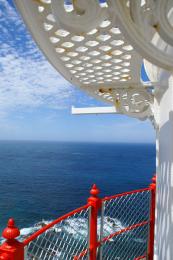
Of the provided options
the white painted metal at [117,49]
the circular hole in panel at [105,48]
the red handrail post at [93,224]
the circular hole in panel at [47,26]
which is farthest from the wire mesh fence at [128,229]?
the circular hole in panel at [47,26]

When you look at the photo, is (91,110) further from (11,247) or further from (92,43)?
(11,247)

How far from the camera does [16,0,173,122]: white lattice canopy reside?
92 centimetres

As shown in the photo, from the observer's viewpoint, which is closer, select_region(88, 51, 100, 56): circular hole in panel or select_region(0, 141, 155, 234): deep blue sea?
select_region(88, 51, 100, 56): circular hole in panel

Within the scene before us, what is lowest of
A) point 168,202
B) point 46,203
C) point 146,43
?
point 46,203

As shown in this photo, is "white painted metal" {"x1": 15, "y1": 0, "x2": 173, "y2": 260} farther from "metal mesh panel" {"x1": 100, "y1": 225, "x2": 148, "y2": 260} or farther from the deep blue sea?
the deep blue sea

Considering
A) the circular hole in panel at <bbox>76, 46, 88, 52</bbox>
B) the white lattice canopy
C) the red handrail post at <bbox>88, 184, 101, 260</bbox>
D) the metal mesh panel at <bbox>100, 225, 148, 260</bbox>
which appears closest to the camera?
the white lattice canopy

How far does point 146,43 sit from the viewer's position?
3.19 feet

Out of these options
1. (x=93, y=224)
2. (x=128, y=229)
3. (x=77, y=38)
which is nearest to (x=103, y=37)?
(x=77, y=38)

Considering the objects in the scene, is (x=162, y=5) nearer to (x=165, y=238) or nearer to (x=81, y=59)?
(x=81, y=59)

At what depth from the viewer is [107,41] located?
1.59 meters

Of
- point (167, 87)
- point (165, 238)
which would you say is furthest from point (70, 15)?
point (165, 238)

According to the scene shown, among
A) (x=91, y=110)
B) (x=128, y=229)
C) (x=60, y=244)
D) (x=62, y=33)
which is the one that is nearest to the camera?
(x=62, y=33)

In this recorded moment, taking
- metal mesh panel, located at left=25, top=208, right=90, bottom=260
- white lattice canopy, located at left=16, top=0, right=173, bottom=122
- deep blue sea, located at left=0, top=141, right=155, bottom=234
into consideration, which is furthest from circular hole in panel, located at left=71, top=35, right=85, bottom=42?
deep blue sea, located at left=0, top=141, right=155, bottom=234

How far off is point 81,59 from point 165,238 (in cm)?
156
